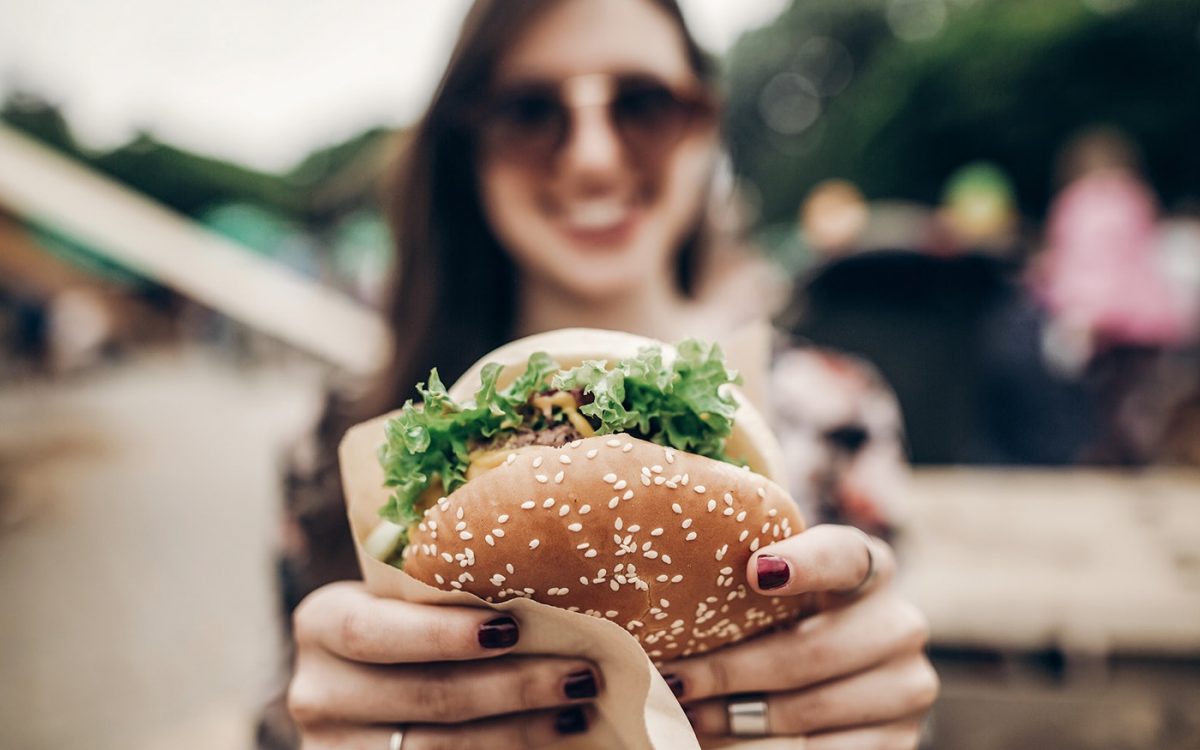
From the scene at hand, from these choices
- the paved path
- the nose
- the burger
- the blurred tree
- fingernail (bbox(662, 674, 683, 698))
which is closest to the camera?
the burger

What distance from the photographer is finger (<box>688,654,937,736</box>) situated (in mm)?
1341

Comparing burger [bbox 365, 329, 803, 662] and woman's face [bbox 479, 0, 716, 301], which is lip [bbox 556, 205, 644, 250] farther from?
burger [bbox 365, 329, 803, 662]

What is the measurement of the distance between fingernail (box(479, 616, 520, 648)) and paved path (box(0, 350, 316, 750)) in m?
1.45

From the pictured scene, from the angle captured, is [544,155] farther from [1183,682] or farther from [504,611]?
[1183,682]

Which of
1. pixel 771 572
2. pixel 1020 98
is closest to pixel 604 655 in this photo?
pixel 771 572

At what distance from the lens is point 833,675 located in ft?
4.40

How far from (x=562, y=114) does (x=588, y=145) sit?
0.11m

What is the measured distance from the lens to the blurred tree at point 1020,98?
725 inches

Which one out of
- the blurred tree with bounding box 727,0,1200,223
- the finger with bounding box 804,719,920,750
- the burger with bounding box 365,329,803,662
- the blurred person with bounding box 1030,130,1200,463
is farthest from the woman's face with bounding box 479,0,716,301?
the blurred tree with bounding box 727,0,1200,223

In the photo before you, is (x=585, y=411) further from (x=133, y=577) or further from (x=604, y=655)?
(x=133, y=577)

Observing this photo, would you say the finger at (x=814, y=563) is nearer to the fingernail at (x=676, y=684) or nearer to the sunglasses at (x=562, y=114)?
the fingernail at (x=676, y=684)

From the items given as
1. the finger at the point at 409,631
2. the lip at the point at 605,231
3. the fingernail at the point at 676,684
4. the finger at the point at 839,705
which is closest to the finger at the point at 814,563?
the finger at the point at 839,705

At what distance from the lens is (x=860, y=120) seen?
2641cm

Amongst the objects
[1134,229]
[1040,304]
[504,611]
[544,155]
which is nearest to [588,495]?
[504,611]
